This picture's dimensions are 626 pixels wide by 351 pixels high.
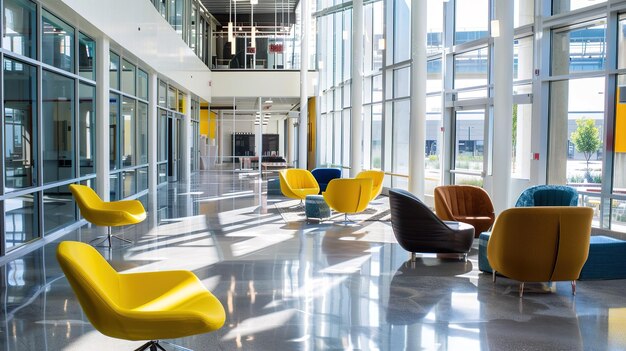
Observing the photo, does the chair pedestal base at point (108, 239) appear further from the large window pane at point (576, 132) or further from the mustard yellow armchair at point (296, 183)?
the large window pane at point (576, 132)

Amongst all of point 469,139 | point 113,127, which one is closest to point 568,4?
point 469,139

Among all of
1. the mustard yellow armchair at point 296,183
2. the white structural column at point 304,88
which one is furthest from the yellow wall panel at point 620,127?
the white structural column at point 304,88

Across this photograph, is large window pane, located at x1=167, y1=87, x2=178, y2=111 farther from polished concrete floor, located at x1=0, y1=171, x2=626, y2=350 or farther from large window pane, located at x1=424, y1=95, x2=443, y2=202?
polished concrete floor, located at x1=0, y1=171, x2=626, y2=350

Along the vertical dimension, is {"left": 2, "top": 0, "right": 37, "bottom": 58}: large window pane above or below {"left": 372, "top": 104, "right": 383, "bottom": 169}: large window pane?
above

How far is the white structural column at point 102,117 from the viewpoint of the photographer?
10977 mm

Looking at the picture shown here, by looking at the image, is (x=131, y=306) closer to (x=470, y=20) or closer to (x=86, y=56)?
(x=86, y=56)

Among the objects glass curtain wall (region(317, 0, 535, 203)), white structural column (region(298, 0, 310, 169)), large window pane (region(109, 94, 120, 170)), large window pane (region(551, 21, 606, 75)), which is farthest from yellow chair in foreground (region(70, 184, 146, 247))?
white structural column (region(298, 0, 310, 169))

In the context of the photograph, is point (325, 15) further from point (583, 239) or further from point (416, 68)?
point (583, 239)

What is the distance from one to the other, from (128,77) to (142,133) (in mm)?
2190

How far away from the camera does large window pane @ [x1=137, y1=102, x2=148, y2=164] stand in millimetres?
15336

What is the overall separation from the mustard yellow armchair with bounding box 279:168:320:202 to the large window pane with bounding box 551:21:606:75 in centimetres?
558

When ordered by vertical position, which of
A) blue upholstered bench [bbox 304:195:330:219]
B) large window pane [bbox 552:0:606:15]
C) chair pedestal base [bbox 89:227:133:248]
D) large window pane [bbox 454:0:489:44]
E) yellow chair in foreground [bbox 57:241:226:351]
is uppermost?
large window pane [bbox 454:0:489:44]

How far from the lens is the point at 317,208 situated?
457 inches

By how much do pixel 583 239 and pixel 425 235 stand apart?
2.00 metres
